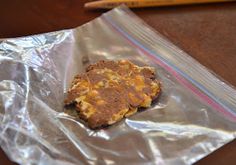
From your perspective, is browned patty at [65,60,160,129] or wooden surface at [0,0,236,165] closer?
browned patty at [65,60,160,129]

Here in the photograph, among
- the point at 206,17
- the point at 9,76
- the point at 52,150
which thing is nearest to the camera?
the point at 52,150

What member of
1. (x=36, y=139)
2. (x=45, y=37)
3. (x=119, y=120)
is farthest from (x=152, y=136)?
(x=45, y=37)

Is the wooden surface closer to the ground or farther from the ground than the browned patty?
farther from the ground

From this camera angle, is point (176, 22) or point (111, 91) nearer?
point (111, 91)

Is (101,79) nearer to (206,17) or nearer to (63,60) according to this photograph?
Answer: (63,60)
